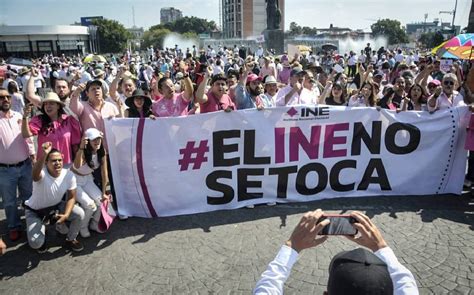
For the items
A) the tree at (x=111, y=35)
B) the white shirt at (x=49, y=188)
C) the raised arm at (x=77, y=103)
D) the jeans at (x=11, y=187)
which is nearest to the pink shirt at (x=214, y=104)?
the raised arm at (x=77, y=103)

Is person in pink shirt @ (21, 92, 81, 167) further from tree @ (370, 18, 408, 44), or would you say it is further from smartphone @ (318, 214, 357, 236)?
tree @ (370, 18, 408, 44)

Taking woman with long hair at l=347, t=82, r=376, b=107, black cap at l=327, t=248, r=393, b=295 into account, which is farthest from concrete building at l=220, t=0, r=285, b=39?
black cap at l=327, t=248, r=393, b=295

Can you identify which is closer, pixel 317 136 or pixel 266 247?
pixel 266 247

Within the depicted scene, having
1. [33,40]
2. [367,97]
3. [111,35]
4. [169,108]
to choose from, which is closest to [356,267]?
[169,108]

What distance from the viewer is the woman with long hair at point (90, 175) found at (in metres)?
4.53

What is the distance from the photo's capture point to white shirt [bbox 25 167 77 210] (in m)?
4.25

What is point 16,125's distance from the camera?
464cm

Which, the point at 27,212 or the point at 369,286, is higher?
the point at 369,286

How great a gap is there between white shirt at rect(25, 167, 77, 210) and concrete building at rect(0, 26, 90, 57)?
71.6 metres

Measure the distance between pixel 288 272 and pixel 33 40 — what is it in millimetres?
86450

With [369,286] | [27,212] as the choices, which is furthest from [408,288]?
[27,212]

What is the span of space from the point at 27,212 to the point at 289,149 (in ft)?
11.1

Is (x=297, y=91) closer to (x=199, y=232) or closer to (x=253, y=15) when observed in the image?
(x=199, y=232)

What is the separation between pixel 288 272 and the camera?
1633mm
